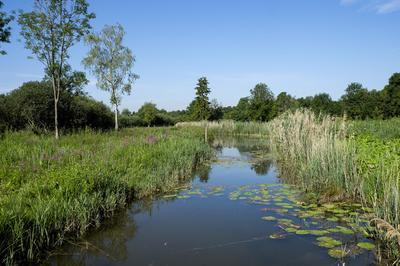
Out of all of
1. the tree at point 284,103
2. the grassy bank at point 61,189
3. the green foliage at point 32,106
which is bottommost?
the grassy bank at point 61,189

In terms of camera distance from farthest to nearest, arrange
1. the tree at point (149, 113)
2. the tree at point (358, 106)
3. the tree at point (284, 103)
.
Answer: the tree at point (358, 106) < the tree at point (149, 113) < the tree at point (284, 103)

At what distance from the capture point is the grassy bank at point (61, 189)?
14.3ft

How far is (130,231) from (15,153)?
17.0ft

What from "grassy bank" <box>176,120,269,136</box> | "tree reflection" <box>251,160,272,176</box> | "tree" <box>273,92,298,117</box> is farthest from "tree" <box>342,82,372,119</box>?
"tree reflection" <box>251,160,272,176</box>

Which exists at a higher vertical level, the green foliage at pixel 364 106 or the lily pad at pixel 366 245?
the green foliage at pixel 364 106

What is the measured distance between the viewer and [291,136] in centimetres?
1188

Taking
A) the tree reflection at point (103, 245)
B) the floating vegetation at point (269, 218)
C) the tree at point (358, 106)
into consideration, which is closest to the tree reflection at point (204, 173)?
the floating vegetation at point (269, 218)

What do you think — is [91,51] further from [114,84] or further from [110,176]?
[110,176]

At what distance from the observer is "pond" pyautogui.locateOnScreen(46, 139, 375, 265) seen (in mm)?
4594

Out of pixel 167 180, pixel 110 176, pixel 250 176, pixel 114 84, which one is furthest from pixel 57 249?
pixel 114 84

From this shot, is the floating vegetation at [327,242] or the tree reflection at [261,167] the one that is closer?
the floating vegetation at [327,242]

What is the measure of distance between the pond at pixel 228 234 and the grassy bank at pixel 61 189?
12.7 inches

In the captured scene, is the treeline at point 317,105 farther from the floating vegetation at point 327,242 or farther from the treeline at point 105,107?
the floating vegetation at point 327,242

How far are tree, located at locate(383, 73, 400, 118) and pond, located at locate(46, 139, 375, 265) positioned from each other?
46008mm
